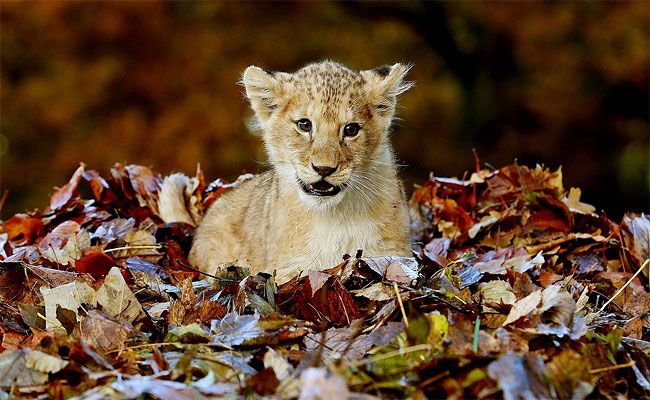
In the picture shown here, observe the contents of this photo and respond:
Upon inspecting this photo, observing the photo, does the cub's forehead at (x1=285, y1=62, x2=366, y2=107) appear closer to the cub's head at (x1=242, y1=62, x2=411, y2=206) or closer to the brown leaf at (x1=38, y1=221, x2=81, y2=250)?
the cub's head at (x1=242, y1=62, x2=411, y2=206)

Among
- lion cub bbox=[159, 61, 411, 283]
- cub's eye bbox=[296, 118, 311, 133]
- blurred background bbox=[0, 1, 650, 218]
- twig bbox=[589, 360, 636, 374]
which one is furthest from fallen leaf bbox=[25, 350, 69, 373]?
blurred background bbox=[0, 1, 650, 218]

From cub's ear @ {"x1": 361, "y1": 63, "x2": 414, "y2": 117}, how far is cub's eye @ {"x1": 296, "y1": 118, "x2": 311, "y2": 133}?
0.50 m

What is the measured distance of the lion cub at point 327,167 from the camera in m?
6.30

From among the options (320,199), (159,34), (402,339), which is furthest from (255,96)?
(159,34)

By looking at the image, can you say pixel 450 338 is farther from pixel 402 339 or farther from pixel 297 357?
pixel 297 357

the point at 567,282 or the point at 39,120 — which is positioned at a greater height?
the point at 567,282

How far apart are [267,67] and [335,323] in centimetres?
1173

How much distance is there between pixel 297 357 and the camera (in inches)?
168

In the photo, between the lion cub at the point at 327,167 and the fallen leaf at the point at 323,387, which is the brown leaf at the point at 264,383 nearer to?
the fallen leaf at the point at 323,387

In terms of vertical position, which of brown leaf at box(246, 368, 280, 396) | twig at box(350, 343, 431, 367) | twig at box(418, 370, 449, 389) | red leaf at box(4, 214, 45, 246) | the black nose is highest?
the black nose

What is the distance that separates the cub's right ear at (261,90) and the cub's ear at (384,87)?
0.65 metres

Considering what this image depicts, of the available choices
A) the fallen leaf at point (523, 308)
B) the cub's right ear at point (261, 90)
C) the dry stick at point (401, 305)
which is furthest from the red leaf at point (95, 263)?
the fallen leaf at point (523, 308)

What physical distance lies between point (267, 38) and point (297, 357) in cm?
1262

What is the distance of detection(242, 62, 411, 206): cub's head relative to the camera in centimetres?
623
